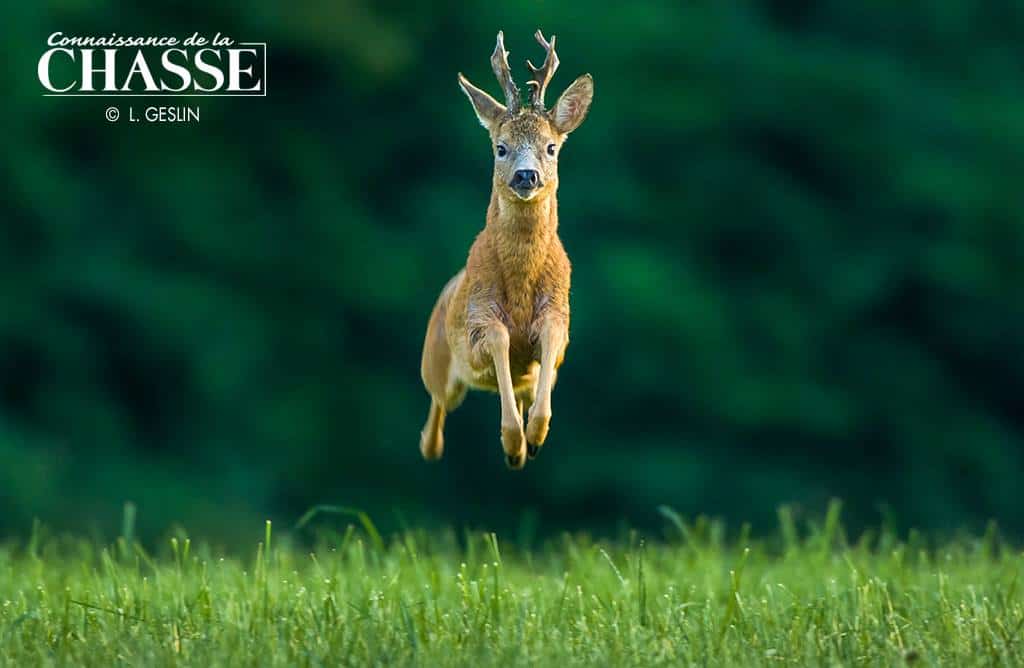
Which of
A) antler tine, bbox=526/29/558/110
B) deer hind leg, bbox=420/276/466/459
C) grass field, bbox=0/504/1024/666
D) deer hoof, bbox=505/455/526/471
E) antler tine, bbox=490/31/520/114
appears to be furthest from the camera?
deer hind leg, bbox=420/276/466/459

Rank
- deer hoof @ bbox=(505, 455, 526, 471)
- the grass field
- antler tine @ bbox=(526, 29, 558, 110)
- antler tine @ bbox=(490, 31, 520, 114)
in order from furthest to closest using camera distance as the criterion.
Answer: the grass field → deer hoof @ bbox=(505, 455, 526, 471) → antler tine @ bbox=(526, 29, 558, 110) → antler tine @ bbox=(490, 31, 520, 114)

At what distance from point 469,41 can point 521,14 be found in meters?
0.67

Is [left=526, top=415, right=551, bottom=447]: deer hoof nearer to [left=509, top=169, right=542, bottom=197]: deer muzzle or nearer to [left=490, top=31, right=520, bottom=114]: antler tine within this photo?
[left=509, top=169, right=542, bottom=197]: deer muzzle

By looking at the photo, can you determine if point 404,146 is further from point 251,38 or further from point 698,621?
point 698,621

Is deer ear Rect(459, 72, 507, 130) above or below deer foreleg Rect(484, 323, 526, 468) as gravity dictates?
above

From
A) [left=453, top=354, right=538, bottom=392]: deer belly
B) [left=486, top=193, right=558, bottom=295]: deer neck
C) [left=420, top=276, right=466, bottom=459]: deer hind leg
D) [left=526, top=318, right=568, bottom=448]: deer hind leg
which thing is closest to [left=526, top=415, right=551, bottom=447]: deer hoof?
[left=526, top=318, right=568, bottom=448]: deer hind leg

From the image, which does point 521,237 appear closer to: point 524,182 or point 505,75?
point 524,182

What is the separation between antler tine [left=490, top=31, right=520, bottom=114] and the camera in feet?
14.1

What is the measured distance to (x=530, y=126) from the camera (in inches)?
183

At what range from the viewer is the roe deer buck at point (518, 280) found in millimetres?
4625

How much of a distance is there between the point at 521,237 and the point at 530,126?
0.44 metres

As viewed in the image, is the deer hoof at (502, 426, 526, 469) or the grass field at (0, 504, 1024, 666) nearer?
the deer hoof at (502, 426, 526, 469)

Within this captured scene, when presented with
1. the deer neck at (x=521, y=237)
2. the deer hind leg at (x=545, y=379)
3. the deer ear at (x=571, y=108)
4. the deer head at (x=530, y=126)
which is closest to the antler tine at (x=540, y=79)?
the deer head at (x=530, y=126)

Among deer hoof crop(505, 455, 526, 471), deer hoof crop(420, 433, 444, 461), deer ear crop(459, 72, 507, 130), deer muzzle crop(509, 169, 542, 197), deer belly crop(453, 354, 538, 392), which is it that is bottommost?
deer hoof crop(505, 455, 526, 471)
